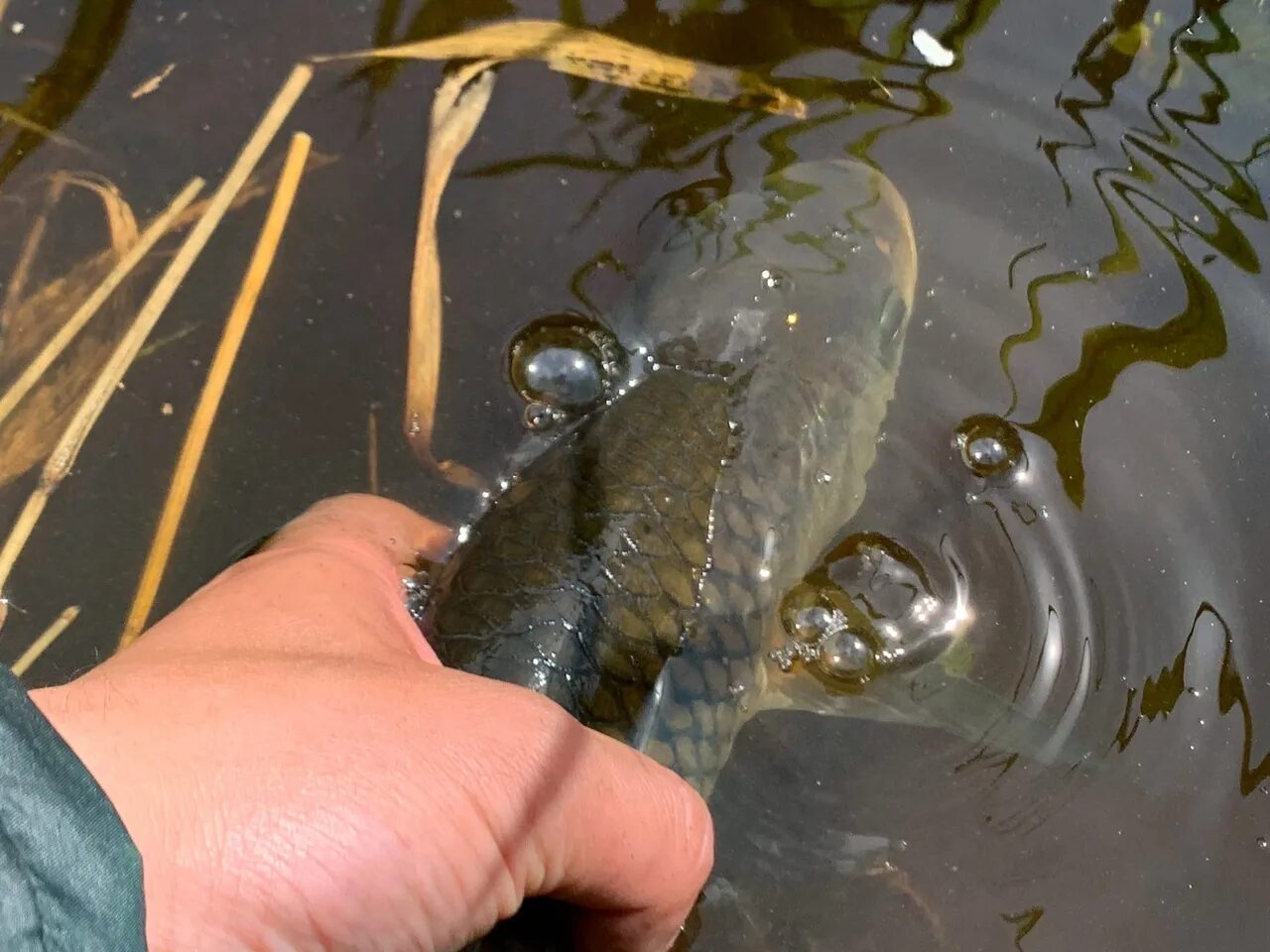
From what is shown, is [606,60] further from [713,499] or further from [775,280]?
[713,499]

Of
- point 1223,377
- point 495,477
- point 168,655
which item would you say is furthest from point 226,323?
point 1223,377

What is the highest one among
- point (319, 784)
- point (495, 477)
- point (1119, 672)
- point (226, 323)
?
point (319, 784)

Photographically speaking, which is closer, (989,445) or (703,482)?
(703,482)

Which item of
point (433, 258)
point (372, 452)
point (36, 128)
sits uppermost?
point (36, 128)

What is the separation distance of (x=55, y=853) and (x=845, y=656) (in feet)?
5.17

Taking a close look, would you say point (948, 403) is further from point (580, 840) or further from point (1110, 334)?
point (580, 840)

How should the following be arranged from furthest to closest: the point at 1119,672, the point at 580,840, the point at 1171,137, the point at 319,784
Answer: the point at 1171,137 < the point at 1119,672 < the point at 580,840 < the point at 319,784

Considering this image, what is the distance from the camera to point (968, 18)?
2742 mm

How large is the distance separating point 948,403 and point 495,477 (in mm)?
1003

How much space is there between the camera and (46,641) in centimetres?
202

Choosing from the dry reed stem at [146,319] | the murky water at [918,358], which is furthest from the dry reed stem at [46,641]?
the dry reed stem at [146,319]

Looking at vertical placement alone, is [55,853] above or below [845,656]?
above

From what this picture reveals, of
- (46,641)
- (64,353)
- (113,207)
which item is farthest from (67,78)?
(46,641)

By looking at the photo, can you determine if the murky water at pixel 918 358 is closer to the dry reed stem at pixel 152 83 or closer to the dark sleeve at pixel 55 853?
the dry reed stem at pixel 152 83
